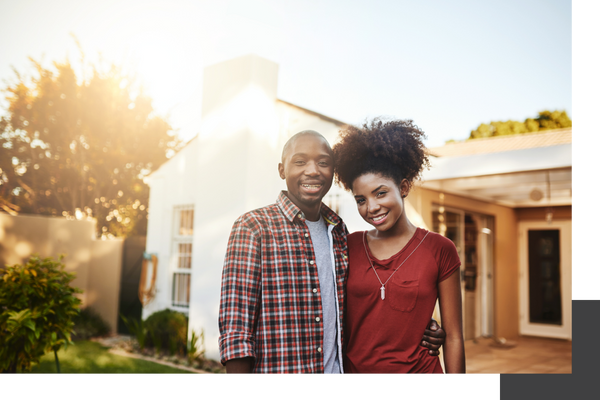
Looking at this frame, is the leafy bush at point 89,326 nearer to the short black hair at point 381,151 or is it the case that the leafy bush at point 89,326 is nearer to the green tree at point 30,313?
the green tree at point 30,313

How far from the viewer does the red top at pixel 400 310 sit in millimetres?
1920

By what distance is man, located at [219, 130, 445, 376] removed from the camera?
1746 millimetres

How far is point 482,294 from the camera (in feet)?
23.2

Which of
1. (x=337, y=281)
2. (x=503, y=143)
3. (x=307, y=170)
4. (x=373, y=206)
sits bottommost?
(x=337, y=281)

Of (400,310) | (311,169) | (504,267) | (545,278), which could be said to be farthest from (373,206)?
(545,278)

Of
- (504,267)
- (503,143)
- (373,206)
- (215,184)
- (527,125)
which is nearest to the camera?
(373,206)

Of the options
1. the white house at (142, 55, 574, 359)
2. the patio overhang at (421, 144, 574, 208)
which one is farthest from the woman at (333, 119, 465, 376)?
the patio overhang at (421, 144, 574, 208)

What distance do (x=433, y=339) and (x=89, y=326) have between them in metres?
3.97

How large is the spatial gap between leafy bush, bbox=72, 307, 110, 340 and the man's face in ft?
12.0

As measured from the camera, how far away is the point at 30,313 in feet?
10.5

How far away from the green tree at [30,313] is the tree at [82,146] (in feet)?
3.49

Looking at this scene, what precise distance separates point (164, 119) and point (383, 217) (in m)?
3.19

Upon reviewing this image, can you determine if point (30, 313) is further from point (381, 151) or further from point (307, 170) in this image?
point (381, 151)

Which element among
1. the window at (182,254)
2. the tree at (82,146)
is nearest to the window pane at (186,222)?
the window at (182,254)
